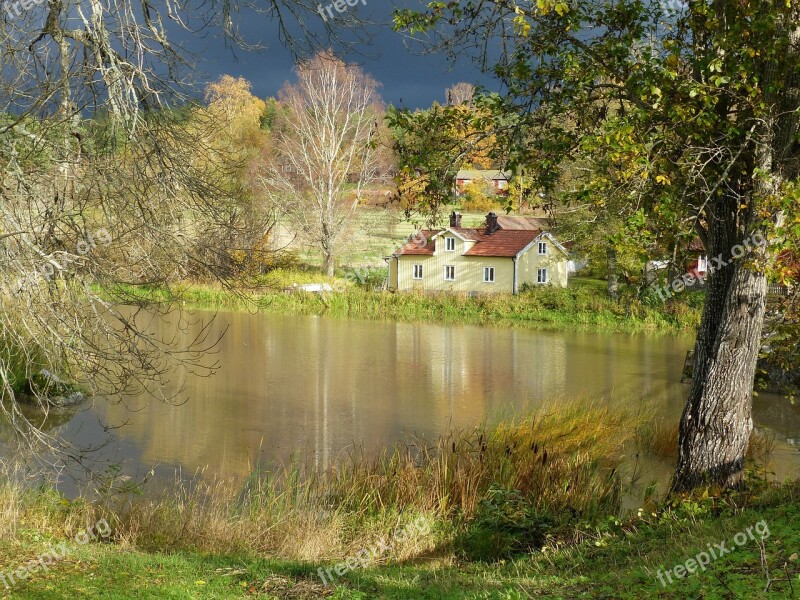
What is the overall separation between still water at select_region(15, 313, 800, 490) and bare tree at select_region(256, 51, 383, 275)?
10660 mm

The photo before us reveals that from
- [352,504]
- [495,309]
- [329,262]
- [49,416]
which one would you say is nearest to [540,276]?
[495,309]

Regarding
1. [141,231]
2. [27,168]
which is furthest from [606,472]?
[27,168]

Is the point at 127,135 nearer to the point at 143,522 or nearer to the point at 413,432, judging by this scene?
the point at 143,522

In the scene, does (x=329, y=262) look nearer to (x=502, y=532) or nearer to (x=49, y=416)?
(x=49, y=416)

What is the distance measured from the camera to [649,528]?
277 inches

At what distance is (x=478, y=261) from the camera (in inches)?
1373

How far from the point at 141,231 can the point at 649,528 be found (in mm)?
5033

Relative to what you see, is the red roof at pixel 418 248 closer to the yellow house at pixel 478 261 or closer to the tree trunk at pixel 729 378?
the yellow house at pixel 478 261

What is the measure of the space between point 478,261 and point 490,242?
1.07 meters

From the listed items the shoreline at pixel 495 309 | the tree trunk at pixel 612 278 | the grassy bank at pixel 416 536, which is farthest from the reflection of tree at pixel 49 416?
the tree trunk at pixel 612 278

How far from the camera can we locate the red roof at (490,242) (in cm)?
3438

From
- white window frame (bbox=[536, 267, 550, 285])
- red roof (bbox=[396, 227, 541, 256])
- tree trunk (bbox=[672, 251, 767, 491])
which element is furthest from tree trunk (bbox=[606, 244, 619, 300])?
tree trunk (bbox=[672, 251, 767, 491])

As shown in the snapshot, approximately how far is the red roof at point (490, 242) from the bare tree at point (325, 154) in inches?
138

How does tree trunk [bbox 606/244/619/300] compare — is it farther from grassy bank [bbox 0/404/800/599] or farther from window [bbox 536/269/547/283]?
grassy bank [bbox 0/404/800/599]
